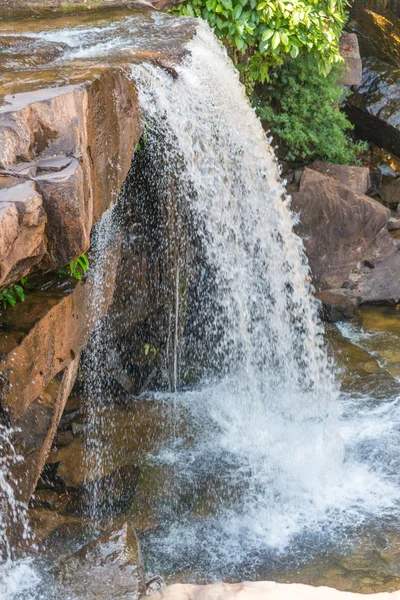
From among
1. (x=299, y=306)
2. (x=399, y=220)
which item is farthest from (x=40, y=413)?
(x=399, y=220)

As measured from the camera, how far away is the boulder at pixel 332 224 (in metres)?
9.26

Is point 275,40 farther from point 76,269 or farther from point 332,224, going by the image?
point 76,269

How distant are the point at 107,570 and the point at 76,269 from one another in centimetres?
190

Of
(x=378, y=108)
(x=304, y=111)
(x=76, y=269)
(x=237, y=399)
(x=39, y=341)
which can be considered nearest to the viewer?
(x=39, y=341)

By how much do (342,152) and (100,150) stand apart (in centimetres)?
656

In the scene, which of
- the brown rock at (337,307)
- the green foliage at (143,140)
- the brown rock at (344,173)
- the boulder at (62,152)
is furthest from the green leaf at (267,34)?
the boulder at (62,152)

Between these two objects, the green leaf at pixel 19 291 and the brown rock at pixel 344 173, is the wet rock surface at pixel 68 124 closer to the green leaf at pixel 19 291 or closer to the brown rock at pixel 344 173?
the green leaf at pixel 19 291

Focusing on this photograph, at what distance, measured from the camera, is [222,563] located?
16.2ft

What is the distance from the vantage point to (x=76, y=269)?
16.2ft

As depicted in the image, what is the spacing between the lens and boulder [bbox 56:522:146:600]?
429cm

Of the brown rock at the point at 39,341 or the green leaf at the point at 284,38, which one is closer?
the brown rock at the point at 39,341

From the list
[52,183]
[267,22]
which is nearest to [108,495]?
[52,183]

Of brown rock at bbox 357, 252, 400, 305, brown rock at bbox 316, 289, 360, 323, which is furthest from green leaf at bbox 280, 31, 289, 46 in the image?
brown rock at bbox 357, 252, 400, 305

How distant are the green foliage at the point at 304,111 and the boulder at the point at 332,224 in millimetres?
655
